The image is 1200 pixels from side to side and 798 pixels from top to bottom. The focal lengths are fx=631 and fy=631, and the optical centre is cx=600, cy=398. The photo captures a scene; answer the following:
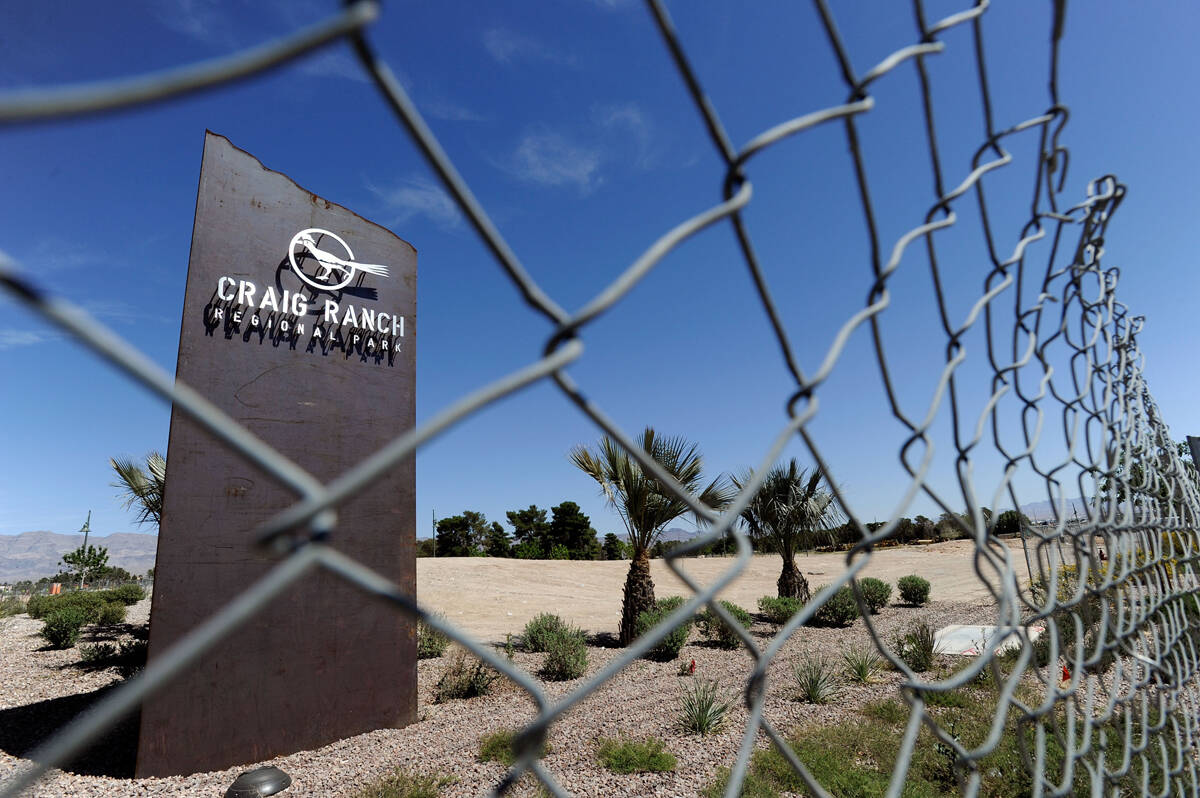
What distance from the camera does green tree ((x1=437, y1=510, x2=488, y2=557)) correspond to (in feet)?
109

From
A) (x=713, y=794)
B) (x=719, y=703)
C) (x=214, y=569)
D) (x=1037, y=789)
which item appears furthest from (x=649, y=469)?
(x=719, y=703)

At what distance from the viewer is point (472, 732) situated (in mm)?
5305

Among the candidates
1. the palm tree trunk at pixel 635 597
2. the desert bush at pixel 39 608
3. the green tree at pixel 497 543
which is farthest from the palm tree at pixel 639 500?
the green tree at pixel 497 543

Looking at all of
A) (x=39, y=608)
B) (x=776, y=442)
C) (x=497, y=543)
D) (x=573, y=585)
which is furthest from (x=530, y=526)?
(x=776, y=442)

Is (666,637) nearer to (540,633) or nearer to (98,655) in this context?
(540,633)

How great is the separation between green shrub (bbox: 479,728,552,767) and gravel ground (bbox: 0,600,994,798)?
2.9 inches

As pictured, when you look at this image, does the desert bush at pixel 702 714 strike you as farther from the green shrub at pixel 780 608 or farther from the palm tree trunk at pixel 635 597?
the green shrub at pixel 780 608

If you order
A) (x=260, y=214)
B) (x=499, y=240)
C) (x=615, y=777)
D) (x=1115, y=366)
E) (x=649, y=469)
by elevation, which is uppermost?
(x=260, y=214)

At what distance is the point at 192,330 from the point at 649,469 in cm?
534

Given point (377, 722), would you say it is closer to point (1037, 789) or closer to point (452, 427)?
point (1037, 789)

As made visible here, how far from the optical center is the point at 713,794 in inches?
146

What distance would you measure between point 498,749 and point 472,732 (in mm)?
748

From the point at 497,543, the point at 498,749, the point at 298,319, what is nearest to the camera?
the point at 498,749

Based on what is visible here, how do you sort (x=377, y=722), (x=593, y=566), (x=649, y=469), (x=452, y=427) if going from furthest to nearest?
(x=593, y=566), (x=377, y=722), (x=649, y=469), (x=452, y=427)
